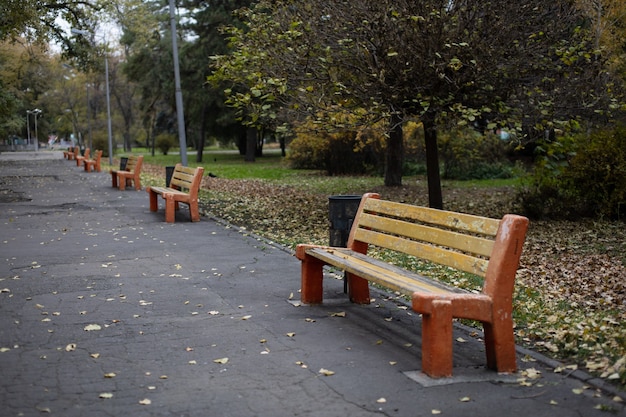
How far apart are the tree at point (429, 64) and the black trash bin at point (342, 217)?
4539mm

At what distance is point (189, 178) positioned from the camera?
14070 mm

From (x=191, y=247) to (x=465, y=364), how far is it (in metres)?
6.17

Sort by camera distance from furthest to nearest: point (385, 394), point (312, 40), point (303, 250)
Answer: point (312, 40), point (303, 250), point (385, 394)

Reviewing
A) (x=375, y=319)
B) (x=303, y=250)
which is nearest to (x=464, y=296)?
(x=375, y=319)

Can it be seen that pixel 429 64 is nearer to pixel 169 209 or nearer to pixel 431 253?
pixel 169 209


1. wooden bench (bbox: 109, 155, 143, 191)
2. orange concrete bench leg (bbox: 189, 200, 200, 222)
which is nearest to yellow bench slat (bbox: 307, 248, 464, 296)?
orange concrete bench leg (bbox: 189, 200, 200, 222)

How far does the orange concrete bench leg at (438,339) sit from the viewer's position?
481cm

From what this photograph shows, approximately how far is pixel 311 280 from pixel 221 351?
1644mm

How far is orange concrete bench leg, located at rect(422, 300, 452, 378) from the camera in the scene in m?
4.81

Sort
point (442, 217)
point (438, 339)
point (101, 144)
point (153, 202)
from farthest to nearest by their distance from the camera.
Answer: point (101, 144)
point (153, 202)
point (442, 217)
point (438, 339)

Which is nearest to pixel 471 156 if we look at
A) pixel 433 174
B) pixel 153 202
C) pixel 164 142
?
pixel 433 174

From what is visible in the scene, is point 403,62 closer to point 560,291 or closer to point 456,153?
point 560,291

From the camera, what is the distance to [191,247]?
1069cm

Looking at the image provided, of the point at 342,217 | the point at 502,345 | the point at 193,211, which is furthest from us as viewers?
the point at 193,211
